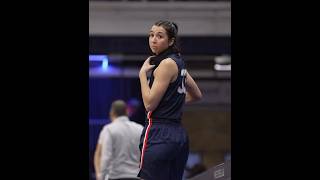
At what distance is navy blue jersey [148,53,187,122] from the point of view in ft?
17.2

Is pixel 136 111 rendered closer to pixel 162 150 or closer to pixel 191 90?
pixel 191 90

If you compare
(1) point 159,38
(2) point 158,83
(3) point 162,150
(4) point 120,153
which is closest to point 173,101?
(2) point 158,83

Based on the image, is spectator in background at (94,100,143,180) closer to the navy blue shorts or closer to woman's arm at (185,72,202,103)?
woman's arm at (185,72,202,103)

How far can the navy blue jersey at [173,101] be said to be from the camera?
5.24 metres

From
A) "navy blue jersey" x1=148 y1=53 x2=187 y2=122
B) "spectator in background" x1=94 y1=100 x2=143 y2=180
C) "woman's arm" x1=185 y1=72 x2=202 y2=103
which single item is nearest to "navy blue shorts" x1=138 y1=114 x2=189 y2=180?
"navy blue jersey" x1=148 y1=53 x2=187 y2=122

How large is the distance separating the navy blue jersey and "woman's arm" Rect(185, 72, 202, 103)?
29cm

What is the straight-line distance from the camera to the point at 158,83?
16.9ft

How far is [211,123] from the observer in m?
17.7

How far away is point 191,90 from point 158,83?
62cm

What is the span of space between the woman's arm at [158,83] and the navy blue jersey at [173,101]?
0.19 feet

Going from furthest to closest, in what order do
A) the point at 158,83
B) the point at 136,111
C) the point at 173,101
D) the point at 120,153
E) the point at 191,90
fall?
1. the point at 136,111
2. the point at 120,153
3. the point at 191,90
4. the point at 173,101
5. the point at 158,83
